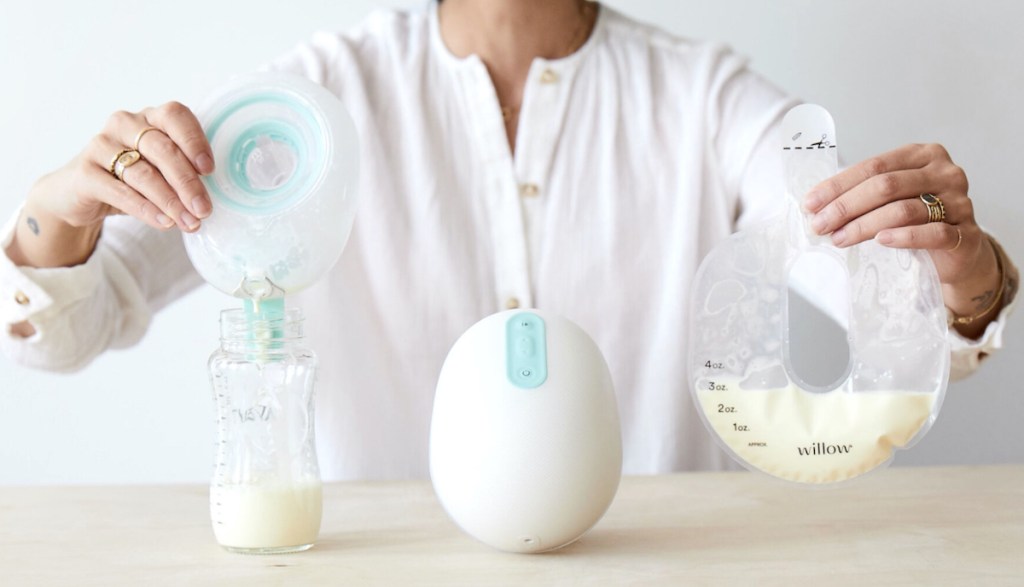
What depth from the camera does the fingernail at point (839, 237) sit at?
2.49ft

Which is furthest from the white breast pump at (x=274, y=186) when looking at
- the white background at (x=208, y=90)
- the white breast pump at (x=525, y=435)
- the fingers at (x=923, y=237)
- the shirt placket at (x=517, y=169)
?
the white background at (x=208, y=90)

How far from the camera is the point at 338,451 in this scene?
4.21ft

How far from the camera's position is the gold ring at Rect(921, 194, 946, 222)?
812mm

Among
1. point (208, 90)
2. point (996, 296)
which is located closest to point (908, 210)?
point (996, 296)

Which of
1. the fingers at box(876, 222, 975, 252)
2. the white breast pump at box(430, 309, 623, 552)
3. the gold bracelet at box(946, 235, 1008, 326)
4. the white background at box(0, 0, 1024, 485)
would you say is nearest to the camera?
the white breast pump at box(430, 309, 623, 552)

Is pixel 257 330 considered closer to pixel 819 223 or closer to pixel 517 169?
pixel 819 223

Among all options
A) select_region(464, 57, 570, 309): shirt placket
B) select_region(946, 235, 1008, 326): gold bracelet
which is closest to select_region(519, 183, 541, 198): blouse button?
select_region(464, 57, 570, 309): shirt placket

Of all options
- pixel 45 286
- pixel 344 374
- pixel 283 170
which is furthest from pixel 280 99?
pixel 344 374

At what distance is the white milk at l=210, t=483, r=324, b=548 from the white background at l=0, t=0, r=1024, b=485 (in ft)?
2.64

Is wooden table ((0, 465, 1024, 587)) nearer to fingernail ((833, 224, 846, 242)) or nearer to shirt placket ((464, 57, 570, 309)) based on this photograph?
fingernail ((833, 224, 846, 242))

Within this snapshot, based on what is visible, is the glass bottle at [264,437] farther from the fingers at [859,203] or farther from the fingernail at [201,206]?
the fingers at [859,203]

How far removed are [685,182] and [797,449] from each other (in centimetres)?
60

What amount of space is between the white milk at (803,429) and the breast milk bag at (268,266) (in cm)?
28

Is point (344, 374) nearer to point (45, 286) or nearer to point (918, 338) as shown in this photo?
point (45, 286)
